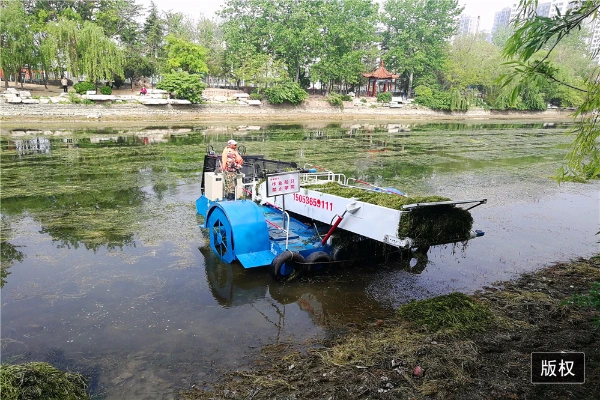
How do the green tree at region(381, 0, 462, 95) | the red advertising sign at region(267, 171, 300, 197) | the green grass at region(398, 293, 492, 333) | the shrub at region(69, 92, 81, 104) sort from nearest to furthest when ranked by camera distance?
1. the green grass at region(398, 293, 492, 333)
2. the red advertising sign at region(267, 171, 300, 197)
3. the shrub at region(69, 92, 81, 104)
4. the green tree at region(381, 0, 462, 95)

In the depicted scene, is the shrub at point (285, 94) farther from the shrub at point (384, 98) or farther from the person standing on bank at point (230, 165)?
the person standing on bank at point (230, 165)

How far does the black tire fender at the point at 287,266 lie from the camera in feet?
21.8

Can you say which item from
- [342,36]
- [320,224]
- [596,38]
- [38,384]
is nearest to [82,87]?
[342,36]

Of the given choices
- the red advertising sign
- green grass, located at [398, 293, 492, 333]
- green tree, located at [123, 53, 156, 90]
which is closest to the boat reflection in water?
green grass, located at [398, 293, 492, 333]

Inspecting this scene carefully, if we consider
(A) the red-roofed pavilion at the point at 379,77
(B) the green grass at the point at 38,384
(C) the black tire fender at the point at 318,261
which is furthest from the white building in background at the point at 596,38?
(A) the red-roofed pavilion at the point at 379,77

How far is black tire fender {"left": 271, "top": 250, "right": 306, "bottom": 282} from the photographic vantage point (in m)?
6.66

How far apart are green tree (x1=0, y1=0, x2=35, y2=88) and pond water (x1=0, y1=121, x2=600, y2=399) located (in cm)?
2265

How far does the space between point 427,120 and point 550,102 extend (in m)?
30.9

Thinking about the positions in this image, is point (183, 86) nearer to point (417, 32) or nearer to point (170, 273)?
point (170, 273)

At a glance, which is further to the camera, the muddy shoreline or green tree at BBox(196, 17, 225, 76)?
green tree at BBox(196, 17, 225, 76)

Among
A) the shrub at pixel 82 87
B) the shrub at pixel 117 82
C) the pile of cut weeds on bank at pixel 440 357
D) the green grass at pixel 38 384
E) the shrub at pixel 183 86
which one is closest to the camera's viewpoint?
the green grass at pixel 38 384

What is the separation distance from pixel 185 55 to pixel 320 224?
Answer: 39679 mm

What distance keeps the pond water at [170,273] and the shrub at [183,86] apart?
21437 mm

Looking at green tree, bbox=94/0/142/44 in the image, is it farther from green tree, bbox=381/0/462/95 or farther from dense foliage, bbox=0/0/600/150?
green tree, bbox=381/0/462/95
